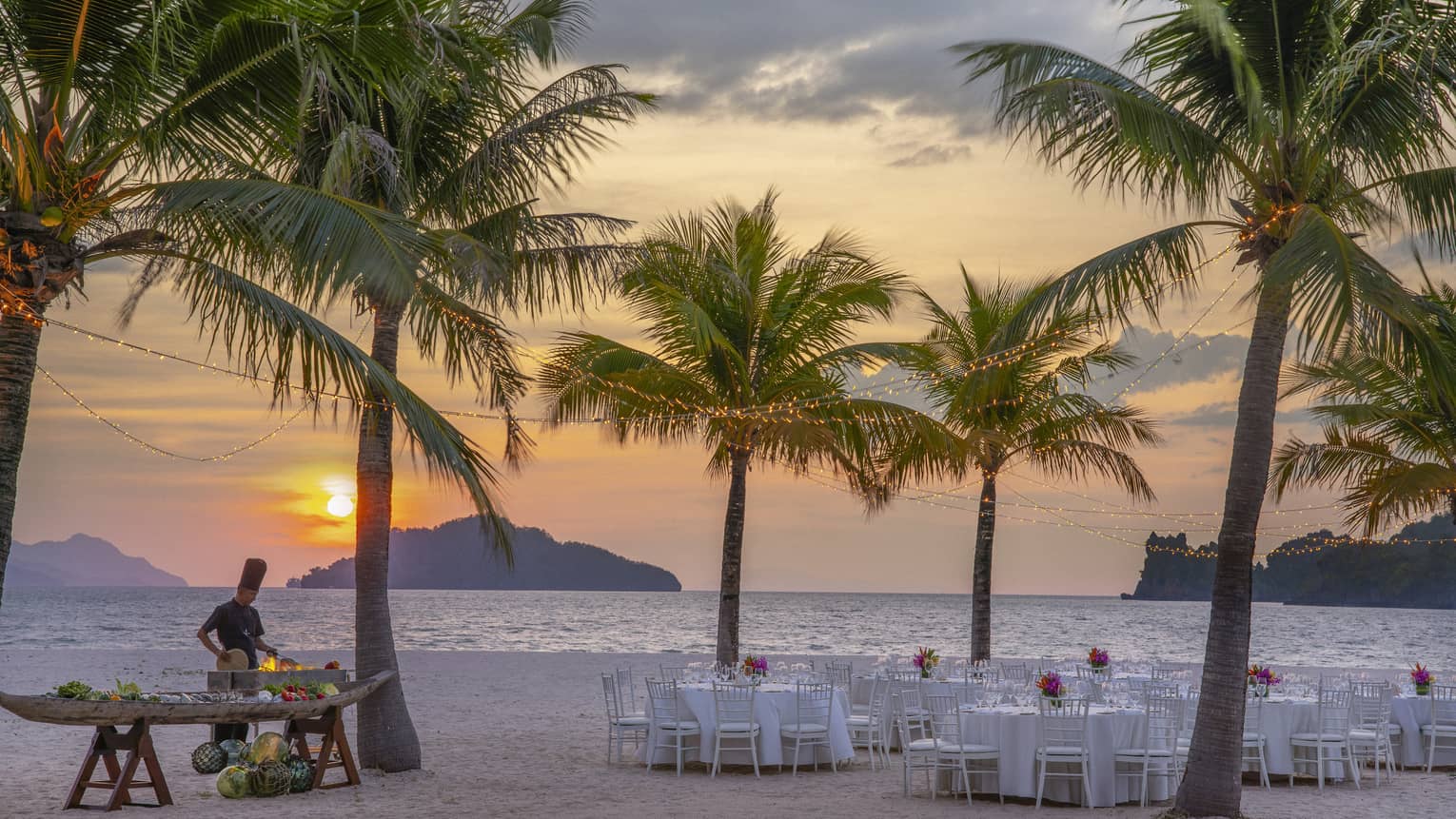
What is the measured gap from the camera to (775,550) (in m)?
A: 34.6

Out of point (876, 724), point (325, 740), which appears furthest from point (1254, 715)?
point (325, 740)

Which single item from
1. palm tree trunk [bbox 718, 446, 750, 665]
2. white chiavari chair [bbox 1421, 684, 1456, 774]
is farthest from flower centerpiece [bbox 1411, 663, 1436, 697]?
palm tree trunk [bbox 718, 446, 750, 665]

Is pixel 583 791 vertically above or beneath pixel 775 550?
beneath

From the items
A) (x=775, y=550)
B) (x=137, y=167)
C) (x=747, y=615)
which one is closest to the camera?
(x=137, y=167)

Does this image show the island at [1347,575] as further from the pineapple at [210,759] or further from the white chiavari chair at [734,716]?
the pineapple at [210,759]

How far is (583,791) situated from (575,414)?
6131 millimetres

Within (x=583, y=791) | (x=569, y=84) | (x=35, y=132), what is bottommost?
(x=583, y=791)

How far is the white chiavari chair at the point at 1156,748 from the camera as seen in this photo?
9.28m

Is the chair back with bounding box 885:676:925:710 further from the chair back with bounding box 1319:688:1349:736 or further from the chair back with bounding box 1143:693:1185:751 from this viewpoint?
the chair back with bounding box 1319:688:1349:736

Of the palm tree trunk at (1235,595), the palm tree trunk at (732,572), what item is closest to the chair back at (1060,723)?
the palm tree trunk at (1235,595)

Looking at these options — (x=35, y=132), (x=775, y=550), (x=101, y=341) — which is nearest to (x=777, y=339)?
(x=101, y=341)

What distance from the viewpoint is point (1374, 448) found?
1553cm

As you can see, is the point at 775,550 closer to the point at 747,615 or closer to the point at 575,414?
the point at 575,414

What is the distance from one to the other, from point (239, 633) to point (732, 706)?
4.07 metres
